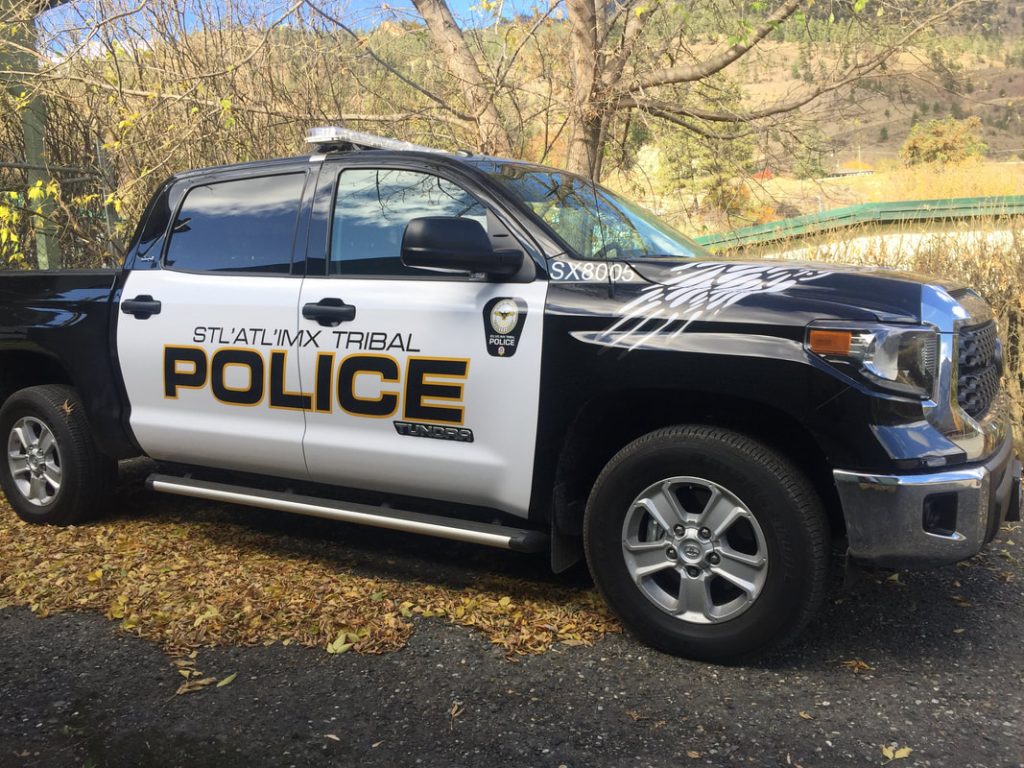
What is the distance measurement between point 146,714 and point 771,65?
8624mm

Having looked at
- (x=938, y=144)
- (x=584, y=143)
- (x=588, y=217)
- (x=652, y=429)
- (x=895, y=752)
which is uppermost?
(x=938, y=144)

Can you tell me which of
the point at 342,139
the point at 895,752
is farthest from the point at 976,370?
the point at 342,139

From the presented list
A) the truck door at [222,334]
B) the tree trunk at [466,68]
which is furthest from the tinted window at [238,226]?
the tree trunk at [466,68]

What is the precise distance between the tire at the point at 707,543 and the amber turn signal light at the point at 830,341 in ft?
1.36

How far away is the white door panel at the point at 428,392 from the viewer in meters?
3.56

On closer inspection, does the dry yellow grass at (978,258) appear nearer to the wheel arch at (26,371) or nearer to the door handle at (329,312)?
the door handle at (329,312)

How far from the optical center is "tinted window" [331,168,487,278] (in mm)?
3910

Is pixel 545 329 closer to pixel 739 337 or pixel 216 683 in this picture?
pixel 739 337

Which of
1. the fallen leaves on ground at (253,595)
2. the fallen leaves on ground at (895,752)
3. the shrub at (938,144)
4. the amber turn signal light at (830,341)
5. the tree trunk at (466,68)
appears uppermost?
the shrub at (938,144)

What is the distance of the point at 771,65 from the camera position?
928cm

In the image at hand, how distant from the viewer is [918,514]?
2973 mm

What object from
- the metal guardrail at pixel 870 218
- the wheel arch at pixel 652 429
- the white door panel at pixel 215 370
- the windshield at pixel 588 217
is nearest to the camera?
the wheel arch at pixel 652 429

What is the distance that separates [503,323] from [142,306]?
6.85 ft

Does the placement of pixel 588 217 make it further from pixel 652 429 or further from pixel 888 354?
pixel 888 354
